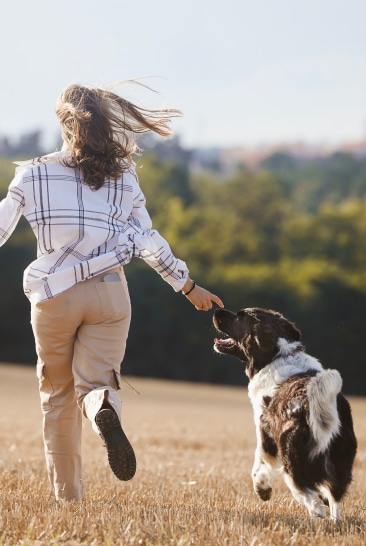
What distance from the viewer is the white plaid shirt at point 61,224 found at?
502cm

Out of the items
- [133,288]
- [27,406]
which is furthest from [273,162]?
[27,406]

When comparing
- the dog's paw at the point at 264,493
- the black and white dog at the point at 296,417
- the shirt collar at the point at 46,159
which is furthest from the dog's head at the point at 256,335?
the shirt collar at the point at 46,159

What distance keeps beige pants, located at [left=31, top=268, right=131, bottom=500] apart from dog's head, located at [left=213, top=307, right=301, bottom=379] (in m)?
0.93

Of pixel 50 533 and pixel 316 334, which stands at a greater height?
pixel 50 533

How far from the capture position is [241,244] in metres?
45.4

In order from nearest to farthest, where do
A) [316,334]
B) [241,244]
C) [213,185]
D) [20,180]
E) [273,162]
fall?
[20,180] < [316,334] < [241,244] < [213,185] < [273,162]

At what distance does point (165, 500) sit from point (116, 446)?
1.23 m

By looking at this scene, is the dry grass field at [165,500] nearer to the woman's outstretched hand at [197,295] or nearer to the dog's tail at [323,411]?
the dog's tail at [323,411]

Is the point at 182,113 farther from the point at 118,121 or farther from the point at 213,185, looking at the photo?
the point at 213,185

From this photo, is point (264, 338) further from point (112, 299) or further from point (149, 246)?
point (112, 299)

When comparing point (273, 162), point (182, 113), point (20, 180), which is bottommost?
point (273, 162)

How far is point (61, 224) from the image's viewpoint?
5016 millimetres

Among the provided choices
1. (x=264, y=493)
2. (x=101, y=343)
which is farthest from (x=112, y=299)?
(x=264, y=493)

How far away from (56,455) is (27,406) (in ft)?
45.1
